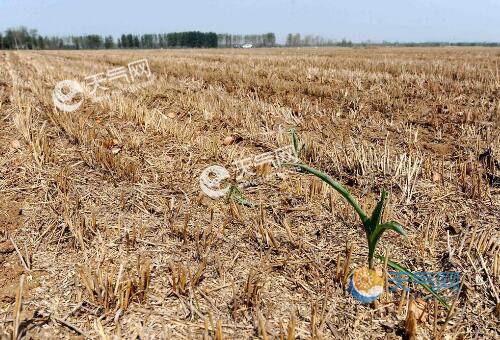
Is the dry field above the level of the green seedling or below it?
below

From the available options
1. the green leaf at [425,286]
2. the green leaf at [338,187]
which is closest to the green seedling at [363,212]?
the green leaf at [338,187]

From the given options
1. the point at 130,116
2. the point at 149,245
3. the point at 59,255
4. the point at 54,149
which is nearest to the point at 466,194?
the point at 149,245

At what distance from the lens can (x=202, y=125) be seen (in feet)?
14.4

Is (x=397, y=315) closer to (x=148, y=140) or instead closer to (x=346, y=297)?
(x=346, y=297)

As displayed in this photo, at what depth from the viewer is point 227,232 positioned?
2117mm

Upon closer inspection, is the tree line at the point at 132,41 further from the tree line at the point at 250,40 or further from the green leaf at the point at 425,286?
the green leaf at the point at 425,286

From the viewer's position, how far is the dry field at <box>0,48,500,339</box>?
1.50m

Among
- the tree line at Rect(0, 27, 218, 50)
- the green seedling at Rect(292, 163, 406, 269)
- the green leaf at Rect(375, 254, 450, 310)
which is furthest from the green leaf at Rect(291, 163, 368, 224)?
the tree line at Rect(0, 27, 218, 50)

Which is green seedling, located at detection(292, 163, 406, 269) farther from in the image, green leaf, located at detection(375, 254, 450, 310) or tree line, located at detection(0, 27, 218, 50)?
tree line, located at detection(0, 27, 218, 50)

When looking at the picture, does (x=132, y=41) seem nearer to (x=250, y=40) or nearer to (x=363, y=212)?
(x=250, y=40)

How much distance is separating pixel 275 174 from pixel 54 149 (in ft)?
6.54

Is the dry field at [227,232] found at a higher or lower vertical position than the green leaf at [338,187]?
lower

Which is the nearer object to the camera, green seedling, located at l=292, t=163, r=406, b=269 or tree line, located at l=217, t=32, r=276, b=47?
green seedling, located at l=292, t=163, r=406, b=269

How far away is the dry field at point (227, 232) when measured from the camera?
150cm
